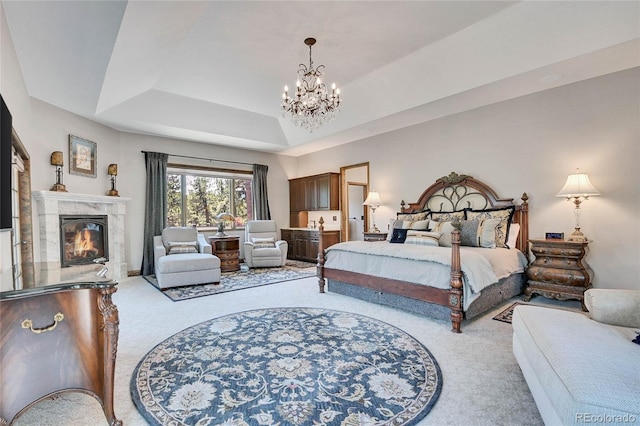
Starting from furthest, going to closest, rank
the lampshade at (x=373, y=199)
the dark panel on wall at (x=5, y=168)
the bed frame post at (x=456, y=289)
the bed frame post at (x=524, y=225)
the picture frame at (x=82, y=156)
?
the lampshade at (x=373, y=199) → the picture frame at (x=82, y=156) → the bed frame post at (x=524, y=225) → the bed frame post at (x=456, y=289) → the dark panel on wall at (x=5, y=168)

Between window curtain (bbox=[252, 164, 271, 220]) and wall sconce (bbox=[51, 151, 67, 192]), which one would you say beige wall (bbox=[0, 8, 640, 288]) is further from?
window curtain (bbox=[252, 164, 271, 220])

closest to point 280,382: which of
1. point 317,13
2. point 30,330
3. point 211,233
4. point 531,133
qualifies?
point 30,330

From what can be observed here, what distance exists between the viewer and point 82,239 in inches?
203

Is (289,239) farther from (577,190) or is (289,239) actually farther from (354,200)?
(577,190)

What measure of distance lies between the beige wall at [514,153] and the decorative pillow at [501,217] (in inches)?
12.7

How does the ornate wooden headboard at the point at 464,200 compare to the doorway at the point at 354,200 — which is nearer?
the ornate wooden headboard at the point at 464,200

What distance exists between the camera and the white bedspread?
10.2 feet

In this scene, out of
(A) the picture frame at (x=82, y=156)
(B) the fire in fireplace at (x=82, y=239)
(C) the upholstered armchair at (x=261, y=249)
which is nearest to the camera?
Result: (B) the fire in fireplace at (x=82, y=239)

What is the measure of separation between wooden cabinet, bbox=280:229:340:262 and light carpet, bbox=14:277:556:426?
7.55ft

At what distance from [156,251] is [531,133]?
6.42 metres

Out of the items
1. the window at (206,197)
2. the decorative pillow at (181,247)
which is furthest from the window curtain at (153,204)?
the decorative pillow at (181,247)

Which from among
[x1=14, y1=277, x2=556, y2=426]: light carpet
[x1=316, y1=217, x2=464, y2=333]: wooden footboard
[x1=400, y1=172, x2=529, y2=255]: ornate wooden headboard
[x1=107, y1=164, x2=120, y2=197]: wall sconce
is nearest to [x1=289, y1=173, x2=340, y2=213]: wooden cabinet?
[x1=400, y1=172, x2=529, y2=255]: ornate wooden headboard

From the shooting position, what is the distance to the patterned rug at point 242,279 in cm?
458

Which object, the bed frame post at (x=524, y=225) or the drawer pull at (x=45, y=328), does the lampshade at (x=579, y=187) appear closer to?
the bed frame post at (x=524, y=225)
